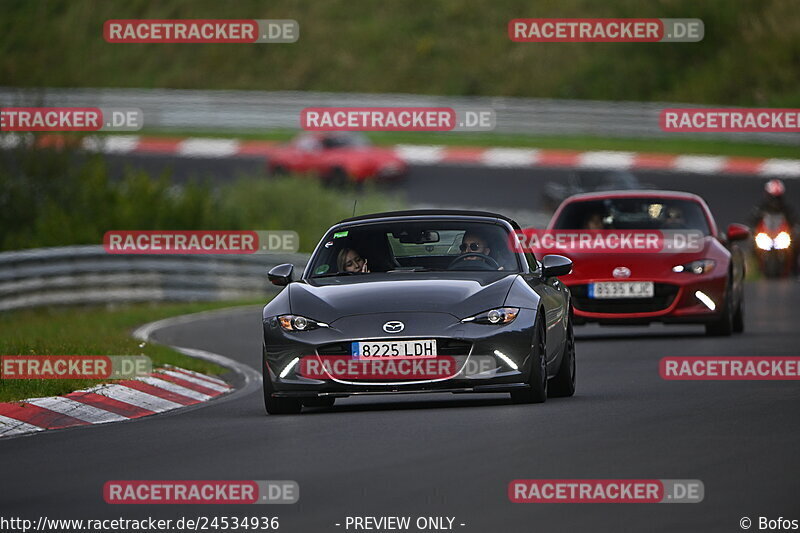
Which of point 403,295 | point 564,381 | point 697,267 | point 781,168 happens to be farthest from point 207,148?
point 403,295

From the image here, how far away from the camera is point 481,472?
929 cm

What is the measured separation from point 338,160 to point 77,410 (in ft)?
109

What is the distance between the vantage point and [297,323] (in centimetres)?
1229

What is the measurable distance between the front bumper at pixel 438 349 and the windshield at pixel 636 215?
7496 mm

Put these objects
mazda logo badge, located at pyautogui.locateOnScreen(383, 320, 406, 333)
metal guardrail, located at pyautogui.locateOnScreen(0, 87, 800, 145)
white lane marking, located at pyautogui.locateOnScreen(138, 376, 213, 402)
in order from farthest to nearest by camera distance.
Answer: metal guardrail, located at pyautogui.locateOnScreen(0, 87, 800, 145)
white lane marking, located at pyautogui.locateOnScreen(138, 376, 213, 402)
mazda logo badge, located at pyautogui.locateOnScreen(383, 320, 406, 333)

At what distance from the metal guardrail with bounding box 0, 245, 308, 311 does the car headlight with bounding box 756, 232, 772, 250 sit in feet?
23.6

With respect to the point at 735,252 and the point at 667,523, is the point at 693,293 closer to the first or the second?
the point at 735,252

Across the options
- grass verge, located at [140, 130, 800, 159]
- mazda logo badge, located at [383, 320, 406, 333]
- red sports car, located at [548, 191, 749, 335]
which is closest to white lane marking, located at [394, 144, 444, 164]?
grass verge, located at [140, 130, 800, 159]

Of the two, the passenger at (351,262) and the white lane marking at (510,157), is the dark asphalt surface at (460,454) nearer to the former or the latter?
the passenger at (351,262)

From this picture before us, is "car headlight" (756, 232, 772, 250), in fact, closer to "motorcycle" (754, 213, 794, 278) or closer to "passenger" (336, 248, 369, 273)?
"motorcycle" (754, 213, 794, 278)

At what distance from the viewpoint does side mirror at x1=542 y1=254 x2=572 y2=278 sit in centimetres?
1352

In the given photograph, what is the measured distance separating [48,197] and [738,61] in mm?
26860

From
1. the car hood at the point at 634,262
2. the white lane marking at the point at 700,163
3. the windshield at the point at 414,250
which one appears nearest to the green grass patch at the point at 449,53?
the white lane marking at the point at 700,163

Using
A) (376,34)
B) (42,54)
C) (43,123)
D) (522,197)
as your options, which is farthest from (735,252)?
(376,34)
